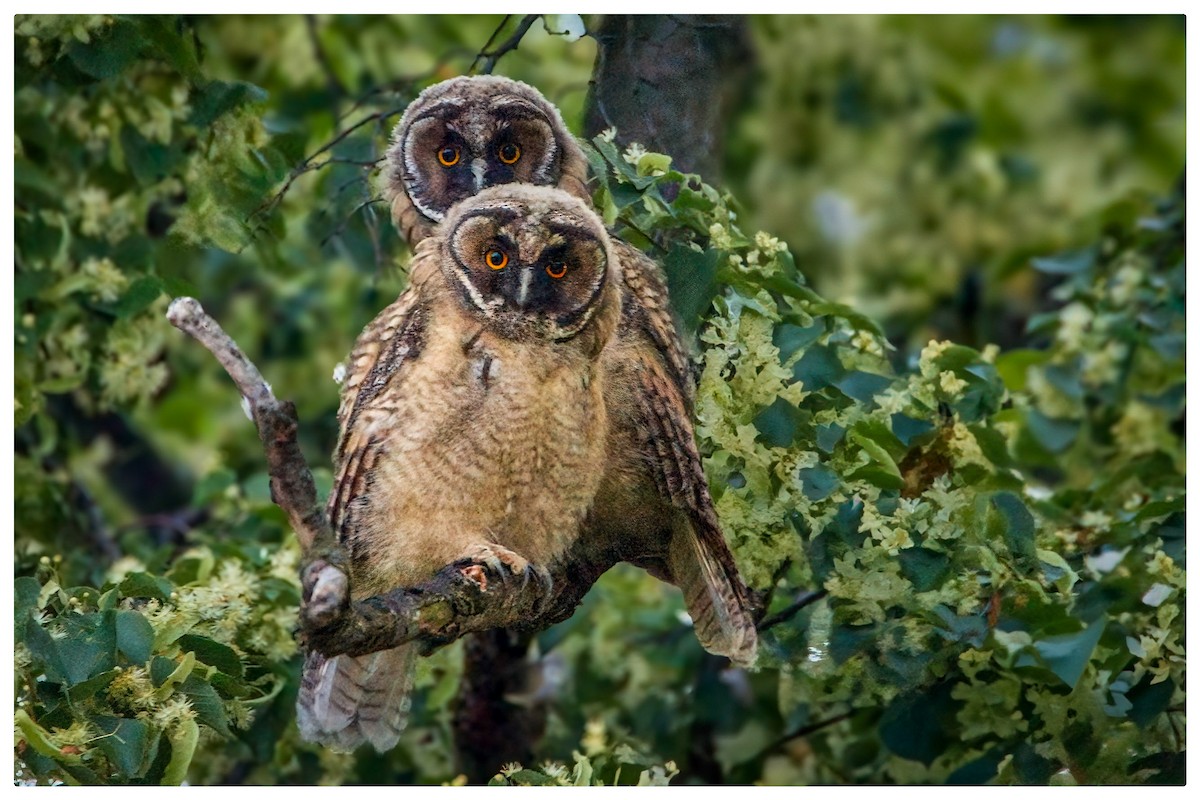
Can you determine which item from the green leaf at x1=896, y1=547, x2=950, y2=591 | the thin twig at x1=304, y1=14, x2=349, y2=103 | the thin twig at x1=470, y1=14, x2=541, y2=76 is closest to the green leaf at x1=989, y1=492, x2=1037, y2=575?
the green leaf at x1=896, y1=547, x2=950, y2=591

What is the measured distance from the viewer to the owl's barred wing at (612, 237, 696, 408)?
7.89 feet

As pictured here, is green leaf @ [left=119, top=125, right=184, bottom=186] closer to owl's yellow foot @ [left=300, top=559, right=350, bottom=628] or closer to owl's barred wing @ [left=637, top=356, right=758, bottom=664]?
owl's barred wing @ [left=637, top=356, right=758, bottom=664]

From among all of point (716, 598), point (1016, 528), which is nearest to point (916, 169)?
point (1016, 528)

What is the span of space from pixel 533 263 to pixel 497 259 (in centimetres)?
6

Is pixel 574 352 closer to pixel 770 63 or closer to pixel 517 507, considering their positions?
pixel 517 507

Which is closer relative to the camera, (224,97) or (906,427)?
(906,427)

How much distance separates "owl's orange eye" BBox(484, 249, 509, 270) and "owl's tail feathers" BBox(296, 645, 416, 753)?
64 cm

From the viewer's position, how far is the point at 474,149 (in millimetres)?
2492

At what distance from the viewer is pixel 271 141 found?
2.91 meters

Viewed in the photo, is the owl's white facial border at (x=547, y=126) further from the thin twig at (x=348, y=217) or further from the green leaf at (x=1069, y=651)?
the green leaf at (x=1069, y=651)

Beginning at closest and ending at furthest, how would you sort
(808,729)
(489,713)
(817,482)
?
1. (817,482)
2. (808,729)
3. (489,713)

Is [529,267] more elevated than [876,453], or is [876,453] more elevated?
[529,267]

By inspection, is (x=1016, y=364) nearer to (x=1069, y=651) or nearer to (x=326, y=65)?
(x=1069, y=651)

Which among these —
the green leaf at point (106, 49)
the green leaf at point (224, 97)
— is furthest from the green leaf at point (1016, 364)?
the green leaf at point (106, 49)
